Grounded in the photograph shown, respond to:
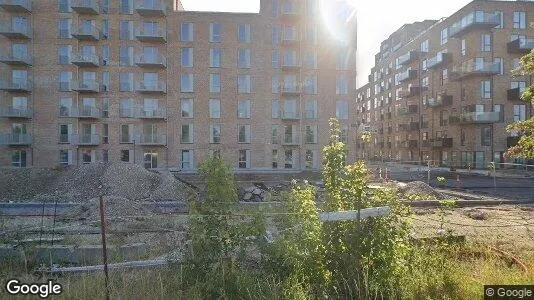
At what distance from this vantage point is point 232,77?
38656 millimetres

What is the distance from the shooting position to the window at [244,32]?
38.7 meters

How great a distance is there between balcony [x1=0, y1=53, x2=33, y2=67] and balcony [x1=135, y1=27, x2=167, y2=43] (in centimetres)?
1213

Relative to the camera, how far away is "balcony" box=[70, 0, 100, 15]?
36469 millimetres

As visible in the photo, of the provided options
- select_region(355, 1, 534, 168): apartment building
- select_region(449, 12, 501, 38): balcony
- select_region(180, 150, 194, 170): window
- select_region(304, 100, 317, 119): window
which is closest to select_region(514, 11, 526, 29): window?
select_region(355, 1, 534, 168): apartment building

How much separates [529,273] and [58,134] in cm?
4217

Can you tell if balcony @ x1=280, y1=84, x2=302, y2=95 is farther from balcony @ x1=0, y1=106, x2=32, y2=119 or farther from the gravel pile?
balcony @ x1=0, y1=106, x2=32, y2=119

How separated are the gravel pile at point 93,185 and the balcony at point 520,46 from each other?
4364cm

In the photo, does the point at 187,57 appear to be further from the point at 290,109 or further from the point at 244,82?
the point at 290,109

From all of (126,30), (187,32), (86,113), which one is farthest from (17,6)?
(187,32)

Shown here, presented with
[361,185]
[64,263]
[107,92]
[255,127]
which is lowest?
[64,263]

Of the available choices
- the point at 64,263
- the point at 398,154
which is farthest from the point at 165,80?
the point at 398,154

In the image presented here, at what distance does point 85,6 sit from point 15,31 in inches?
308

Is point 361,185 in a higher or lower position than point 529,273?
higher

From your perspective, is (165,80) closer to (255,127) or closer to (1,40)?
(255,127)
